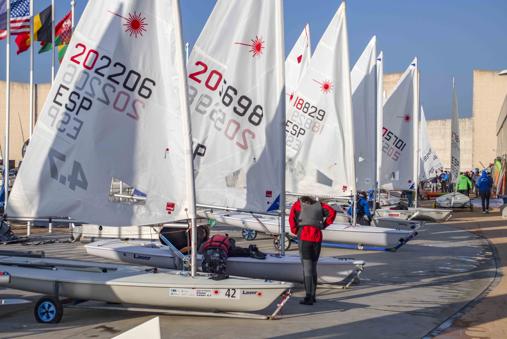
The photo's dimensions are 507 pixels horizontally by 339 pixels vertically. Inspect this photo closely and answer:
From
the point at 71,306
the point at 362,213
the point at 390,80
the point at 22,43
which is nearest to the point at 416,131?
the point at 362,213

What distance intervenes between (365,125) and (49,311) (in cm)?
1096

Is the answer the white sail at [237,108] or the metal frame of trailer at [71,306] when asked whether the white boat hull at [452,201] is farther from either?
the metal frame of trailer at [71,306]

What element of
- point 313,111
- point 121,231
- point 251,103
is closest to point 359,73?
point 313,111

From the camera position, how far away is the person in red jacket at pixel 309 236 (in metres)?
8.15

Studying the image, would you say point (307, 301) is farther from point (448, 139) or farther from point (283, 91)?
point (448, 139)

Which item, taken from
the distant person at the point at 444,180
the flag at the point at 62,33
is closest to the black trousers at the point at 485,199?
the distant person at the point at 444,180

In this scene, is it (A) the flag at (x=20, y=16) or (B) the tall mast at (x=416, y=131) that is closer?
(A) the flag at (x=20, y=16)

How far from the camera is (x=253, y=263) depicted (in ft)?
29.0

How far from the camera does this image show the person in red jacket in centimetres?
815

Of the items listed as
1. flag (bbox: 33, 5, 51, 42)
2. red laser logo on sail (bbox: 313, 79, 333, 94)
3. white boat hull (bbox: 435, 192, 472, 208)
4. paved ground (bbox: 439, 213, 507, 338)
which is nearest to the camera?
paved ground (bbox: 439, 213, 507, 338)

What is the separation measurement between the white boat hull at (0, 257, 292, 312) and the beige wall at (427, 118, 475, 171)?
→ 49.4 m

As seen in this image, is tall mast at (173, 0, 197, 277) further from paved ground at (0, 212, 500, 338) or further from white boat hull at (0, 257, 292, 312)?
paved ground at (0, 212, 500, 338)

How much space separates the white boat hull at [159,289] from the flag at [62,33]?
1269 cm

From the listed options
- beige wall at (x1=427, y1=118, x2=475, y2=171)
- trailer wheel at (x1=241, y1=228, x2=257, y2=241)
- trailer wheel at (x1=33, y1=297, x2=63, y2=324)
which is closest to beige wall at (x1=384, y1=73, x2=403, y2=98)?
beige wall at (x1=427, y1=118, x2=475, y2=171)
